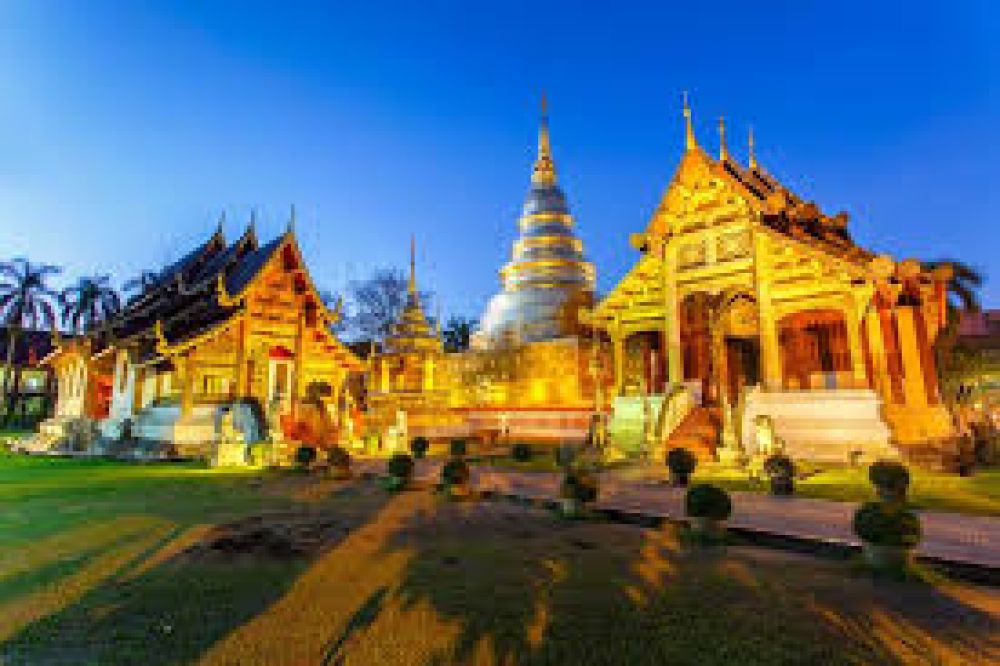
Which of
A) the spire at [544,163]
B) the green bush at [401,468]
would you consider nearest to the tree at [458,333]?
the spire at [544,163]

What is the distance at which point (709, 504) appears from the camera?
237 inches

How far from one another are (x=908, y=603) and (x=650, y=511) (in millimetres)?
3662

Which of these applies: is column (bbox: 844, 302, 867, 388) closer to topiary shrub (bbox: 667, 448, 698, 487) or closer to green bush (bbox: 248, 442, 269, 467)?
topiary shrub (bbox: 667, 448, 698, 487)

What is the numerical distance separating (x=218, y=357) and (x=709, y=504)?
57.1 ft

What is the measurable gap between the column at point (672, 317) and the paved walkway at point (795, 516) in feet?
24.4

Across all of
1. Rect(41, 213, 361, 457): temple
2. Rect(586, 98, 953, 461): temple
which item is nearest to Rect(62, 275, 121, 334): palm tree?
Rect(41, 213, 361, 457): temple

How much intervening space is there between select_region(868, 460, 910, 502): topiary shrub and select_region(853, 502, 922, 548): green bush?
11.2ft

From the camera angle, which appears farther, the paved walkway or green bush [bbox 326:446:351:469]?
green bush [bbox 326:446:351:469]

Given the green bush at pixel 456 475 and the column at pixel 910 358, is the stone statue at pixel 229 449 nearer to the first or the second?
the green bush at pixel 456 475

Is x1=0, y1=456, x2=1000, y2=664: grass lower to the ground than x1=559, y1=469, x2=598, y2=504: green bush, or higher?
lower

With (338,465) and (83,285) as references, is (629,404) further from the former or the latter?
(83,285)

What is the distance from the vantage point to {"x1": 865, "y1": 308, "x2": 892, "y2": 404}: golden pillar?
13.8m

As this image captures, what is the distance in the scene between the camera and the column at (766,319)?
1512 cm

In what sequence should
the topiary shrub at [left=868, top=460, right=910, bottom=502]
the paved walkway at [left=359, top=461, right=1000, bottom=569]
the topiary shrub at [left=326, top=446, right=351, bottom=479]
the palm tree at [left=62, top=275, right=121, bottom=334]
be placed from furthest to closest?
the palm tree at [left=62, top=275, right=121, bottom=334], the topiary shrub at [left=326, top=446, right=351, bottom=479], the topiary shrub at [left=868, top=460, right=910, bottom=502], the paved walkway at [left=359, top=461, right=1000, bottom=569]
